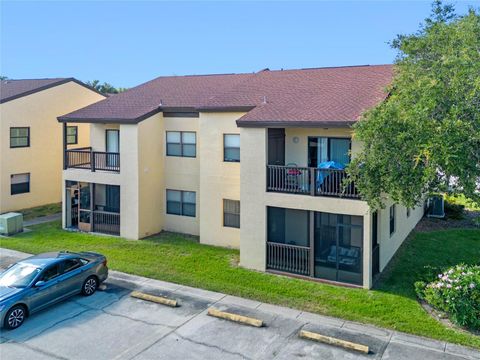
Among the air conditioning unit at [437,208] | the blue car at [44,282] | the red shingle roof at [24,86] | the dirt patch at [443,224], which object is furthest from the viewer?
the red shingle roof at [24,86]

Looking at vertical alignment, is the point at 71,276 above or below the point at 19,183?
below

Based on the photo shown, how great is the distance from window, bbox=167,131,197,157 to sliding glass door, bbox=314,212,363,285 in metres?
8.09

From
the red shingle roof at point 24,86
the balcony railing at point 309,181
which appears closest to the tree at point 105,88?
the red shingle roof at point 24,86

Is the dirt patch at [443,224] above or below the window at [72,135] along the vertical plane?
below

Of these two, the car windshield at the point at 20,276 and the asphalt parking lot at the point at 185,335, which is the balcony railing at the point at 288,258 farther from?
the car windshield at the point at 20,276

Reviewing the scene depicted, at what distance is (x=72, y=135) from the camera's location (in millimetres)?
30094

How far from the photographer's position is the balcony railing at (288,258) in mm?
17031

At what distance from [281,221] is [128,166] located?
27.1ft

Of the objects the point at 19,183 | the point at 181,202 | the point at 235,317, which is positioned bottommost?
the point at 235,317

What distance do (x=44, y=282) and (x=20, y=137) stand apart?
16700 mm

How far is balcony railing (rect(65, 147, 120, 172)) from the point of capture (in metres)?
23.0

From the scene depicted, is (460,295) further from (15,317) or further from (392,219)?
(15,317)

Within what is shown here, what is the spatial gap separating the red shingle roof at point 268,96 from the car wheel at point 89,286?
758 centimetres

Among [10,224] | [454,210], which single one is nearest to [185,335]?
[10,224]
